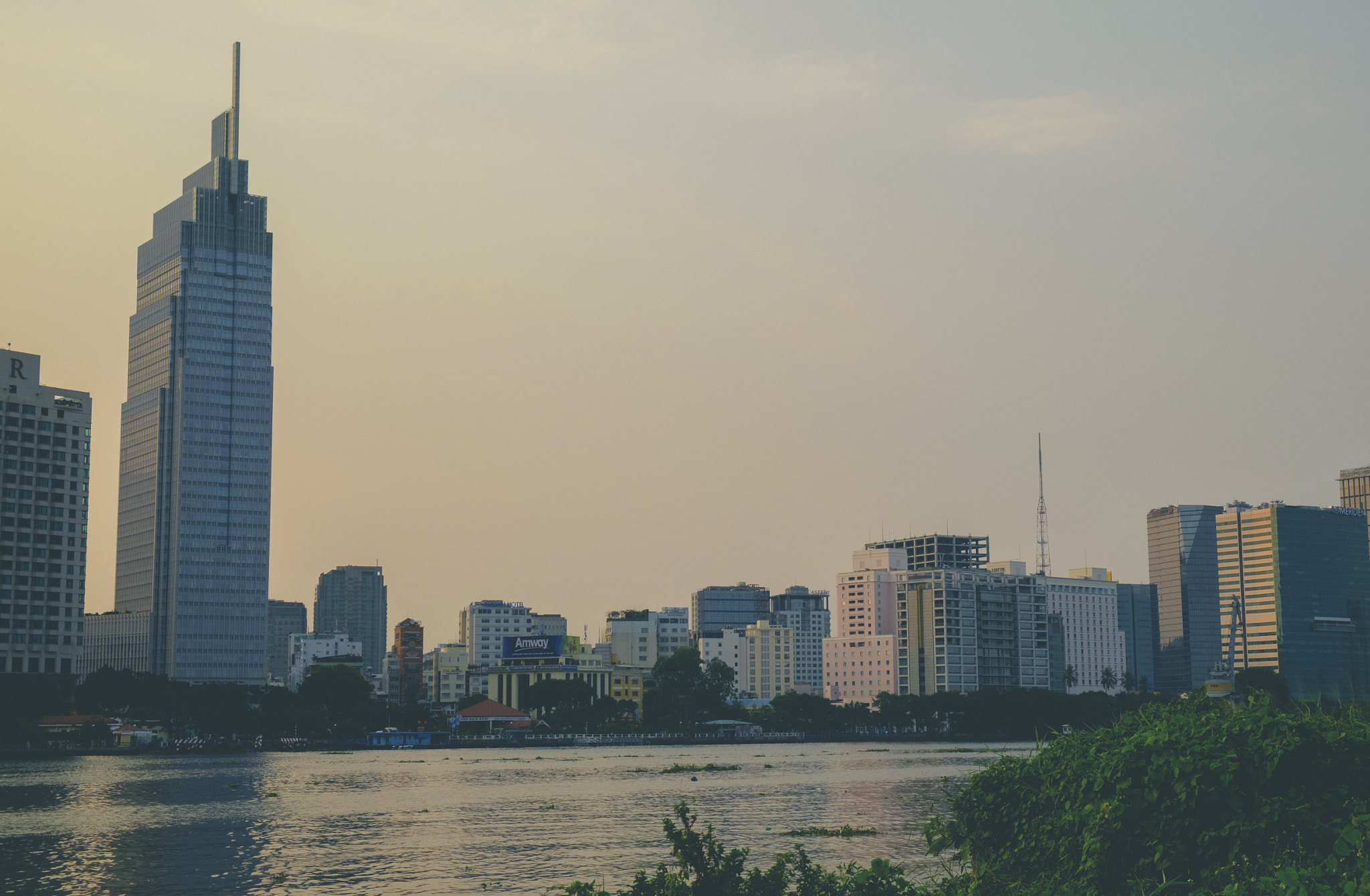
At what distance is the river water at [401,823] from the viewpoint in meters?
67.8

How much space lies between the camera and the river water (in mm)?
67812

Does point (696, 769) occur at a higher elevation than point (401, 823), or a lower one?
lower

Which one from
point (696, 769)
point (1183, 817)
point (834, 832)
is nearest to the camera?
point (1183, 817)

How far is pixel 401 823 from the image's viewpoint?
96.8m

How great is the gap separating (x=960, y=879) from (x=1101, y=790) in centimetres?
504

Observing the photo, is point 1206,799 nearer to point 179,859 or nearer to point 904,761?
point 179,859

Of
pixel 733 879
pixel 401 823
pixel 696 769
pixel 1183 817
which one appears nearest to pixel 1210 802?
pixel 1183 817

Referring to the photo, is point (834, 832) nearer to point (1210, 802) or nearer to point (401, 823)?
point (401, 823)

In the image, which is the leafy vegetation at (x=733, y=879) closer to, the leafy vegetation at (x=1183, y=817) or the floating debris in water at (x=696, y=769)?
the leafy vegetation at (x=1183, y=817)

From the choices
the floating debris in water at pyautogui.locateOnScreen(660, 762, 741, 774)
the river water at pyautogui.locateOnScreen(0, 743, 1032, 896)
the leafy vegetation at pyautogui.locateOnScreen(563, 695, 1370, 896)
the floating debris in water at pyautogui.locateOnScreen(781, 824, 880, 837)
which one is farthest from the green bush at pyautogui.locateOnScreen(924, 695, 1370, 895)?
the floating debris in water at pyautogui.locateOnScreen(660, 762, 741, 774)

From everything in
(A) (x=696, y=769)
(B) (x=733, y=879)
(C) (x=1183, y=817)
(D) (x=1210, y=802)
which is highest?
(D) (x=1210, y=802)

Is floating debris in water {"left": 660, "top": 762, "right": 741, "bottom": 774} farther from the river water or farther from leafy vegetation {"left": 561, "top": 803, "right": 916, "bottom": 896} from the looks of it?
leafy vegetation {"left": 561, "top": 803, "right": 916, "bottom": 896}

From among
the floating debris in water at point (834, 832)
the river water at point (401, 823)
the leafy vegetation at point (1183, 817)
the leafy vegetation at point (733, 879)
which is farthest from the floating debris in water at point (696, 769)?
the leafy vegetation at point (1183, 817)

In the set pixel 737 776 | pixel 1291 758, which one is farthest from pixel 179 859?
pixel 737 776
